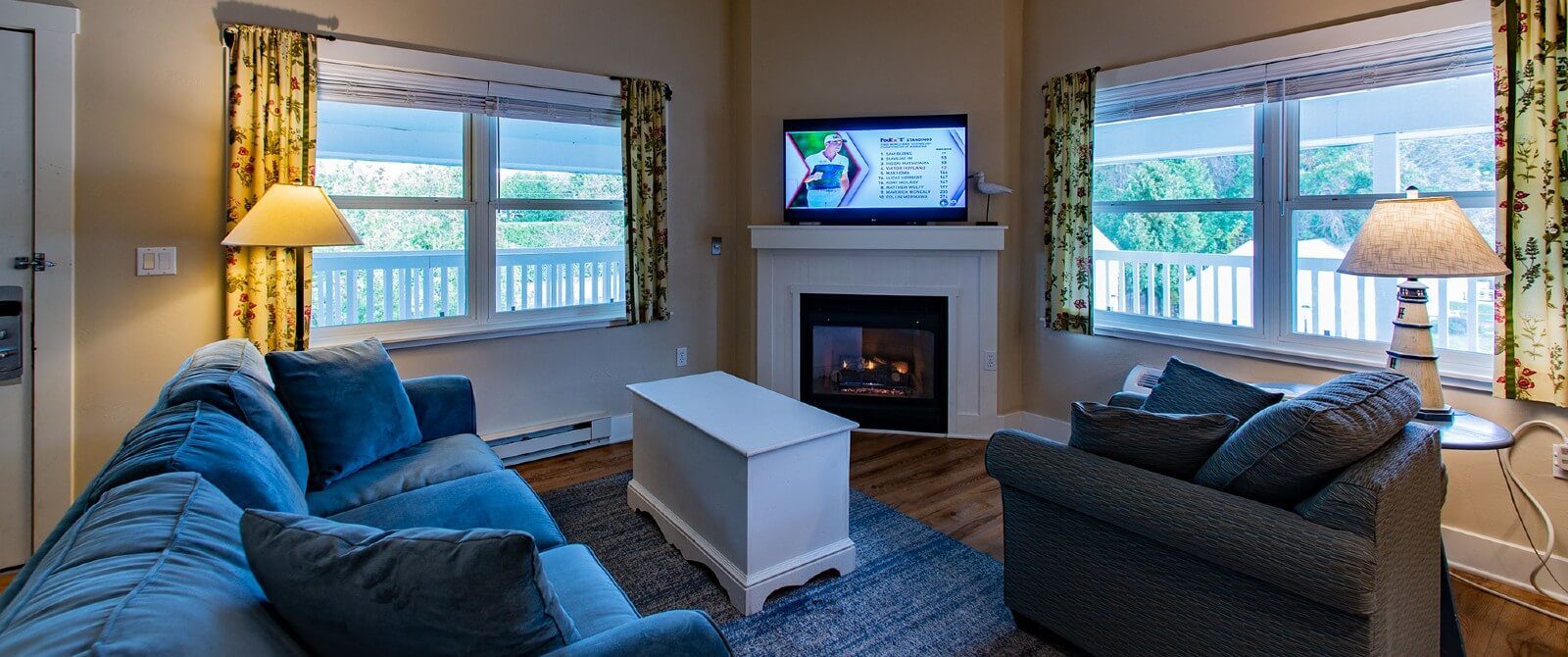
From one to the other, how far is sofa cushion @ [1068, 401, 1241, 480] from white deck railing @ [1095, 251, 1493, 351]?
1720 mm

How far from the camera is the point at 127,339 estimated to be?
284 centimetres

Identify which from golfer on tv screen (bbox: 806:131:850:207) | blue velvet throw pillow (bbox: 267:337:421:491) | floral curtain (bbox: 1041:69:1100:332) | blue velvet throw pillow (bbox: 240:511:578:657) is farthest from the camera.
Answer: golfer on tv screen (bbox: 806:131:850:207)

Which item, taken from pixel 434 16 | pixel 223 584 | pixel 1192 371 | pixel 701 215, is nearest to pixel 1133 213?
pixel 1192 371

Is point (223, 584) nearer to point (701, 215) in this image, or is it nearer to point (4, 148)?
point (4, 148)

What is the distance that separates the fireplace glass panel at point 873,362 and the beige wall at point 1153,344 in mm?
616

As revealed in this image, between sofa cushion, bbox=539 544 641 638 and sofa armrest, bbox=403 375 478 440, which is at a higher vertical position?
sofa armrest, bbox=403 375 478 440

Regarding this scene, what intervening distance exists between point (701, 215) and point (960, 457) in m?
2.14

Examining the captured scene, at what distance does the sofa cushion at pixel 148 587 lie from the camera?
0.69 meters

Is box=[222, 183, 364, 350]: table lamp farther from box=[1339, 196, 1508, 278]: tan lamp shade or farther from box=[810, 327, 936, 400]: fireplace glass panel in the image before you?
box=[1339, 196, 1508, 278]: tan lamp shade

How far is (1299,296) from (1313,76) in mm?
942

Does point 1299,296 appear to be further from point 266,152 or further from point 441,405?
point 266,152

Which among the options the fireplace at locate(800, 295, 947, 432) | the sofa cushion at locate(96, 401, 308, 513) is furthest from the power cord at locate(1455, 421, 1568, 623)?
the sofa cushion at locate(96, 401, 308, 513)

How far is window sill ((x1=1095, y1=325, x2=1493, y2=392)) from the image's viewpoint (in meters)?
2.65

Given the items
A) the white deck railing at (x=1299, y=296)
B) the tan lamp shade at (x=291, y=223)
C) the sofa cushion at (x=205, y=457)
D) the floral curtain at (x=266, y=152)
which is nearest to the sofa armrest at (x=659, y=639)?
the sofa cushion at (x=205, y=457)
